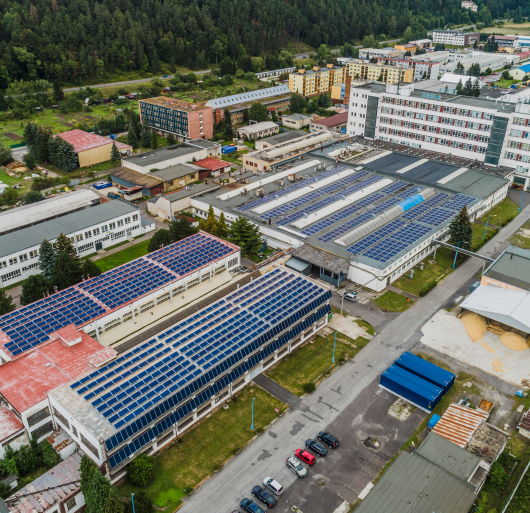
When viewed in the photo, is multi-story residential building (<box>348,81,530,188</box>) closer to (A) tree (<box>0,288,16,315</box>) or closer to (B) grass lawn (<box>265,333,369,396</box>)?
(B) grass lawn (<box>265,333,369,396</box>)

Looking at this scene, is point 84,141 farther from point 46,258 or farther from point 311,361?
point 311,361

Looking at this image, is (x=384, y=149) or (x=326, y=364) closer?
(x=326, y=364)

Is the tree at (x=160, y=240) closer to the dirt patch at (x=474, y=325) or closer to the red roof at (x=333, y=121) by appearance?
the dirt patch at (x=474, y=325)

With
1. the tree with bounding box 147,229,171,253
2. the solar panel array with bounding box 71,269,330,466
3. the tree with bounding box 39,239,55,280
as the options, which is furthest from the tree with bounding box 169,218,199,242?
the solar panel array with bounding box 71,269,330,466

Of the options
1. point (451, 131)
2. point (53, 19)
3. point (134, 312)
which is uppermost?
point (53, 19)

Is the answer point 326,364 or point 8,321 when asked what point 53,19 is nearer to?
point 8,321

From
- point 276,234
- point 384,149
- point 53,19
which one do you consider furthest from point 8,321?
point 53,19
